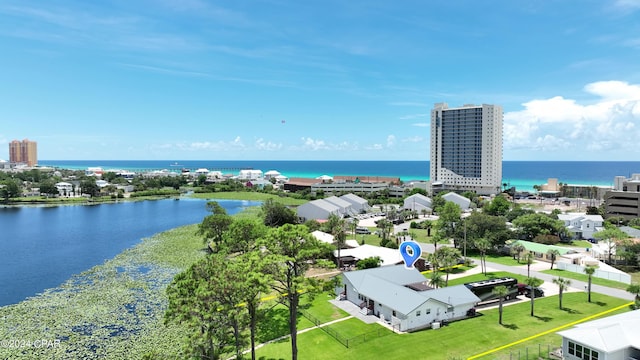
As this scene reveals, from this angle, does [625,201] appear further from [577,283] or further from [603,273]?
A: [577,283]

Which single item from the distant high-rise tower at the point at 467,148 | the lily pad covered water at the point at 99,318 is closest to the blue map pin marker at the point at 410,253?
the lily pad covered water at the point at 99,318

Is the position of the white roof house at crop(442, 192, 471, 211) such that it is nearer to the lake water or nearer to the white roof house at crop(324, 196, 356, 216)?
the white roof house at crop(324, 196, 356, 216)

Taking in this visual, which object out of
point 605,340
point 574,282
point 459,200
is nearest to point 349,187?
point 459,200

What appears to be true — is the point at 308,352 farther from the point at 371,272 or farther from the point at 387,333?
the point at 371,272

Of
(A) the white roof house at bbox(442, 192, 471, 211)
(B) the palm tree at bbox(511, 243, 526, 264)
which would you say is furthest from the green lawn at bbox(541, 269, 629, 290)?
(A) the white roof house at bbox(442, 192, 471, 211)

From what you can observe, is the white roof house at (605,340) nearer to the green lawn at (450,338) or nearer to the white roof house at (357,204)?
the green lawn at (450,338)

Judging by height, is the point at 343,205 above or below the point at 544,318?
above
